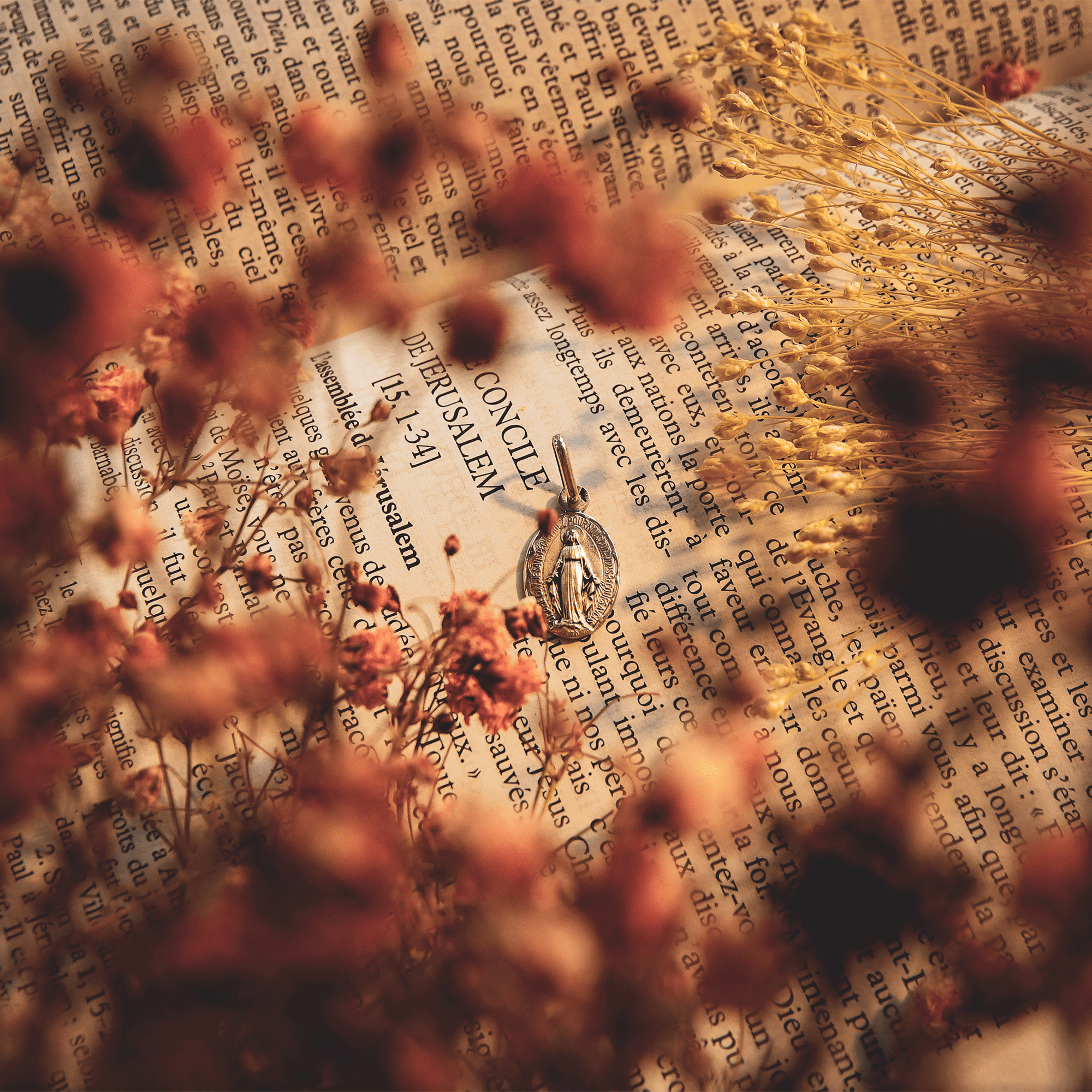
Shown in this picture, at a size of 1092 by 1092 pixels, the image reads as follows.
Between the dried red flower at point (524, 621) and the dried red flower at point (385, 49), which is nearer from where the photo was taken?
the dried red flower at point (524, 621)

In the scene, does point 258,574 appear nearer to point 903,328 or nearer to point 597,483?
point 597,483

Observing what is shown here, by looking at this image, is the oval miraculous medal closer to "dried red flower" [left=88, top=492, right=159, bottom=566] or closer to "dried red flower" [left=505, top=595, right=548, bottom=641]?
"dried red flower" [left=505, top=595, right=548, bottom=641]

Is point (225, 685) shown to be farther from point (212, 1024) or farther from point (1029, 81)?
point (1029, 81)

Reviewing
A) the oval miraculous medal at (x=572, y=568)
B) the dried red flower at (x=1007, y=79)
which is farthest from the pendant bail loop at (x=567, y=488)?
the dried red flower at (x=1007, y=79)

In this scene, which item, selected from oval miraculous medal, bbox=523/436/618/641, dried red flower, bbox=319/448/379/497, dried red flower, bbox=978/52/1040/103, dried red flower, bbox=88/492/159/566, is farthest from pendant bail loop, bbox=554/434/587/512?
dried red flower, bbox=978/52/1040/103

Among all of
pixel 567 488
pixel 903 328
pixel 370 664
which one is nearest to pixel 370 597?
pixel 370 664

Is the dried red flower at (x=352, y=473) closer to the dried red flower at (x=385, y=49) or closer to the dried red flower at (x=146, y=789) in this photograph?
the dried red flower at (x=146, y=789)

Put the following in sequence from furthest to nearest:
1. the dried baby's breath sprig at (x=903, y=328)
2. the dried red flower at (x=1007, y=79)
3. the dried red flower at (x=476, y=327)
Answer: the dried red flower at (x=1007, y=79) < the dried red flower at (x=476, y=327) < the dried baby's breath sprig at (x=903, y=328)
